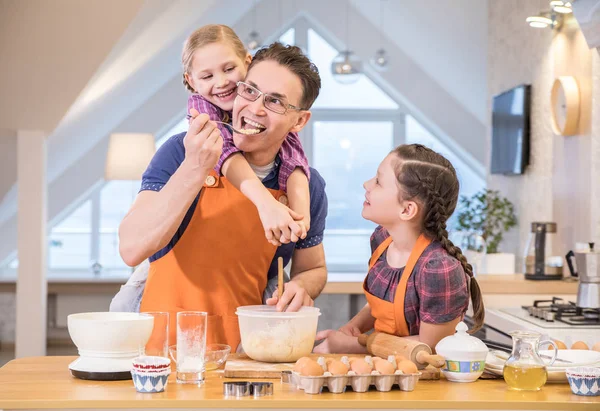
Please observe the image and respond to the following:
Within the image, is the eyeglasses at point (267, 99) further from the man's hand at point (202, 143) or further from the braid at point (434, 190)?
the braid at point (434, 190)

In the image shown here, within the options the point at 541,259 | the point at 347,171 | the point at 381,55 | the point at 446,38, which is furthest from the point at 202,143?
the point at 347,171

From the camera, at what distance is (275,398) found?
4.73 ft

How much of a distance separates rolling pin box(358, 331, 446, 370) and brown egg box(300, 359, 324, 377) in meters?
0.24

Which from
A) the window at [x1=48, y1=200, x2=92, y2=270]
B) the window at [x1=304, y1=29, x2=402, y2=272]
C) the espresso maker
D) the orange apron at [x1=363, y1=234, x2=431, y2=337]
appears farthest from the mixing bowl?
the window at [x1=304, y1=29, x2=402, y2=272]

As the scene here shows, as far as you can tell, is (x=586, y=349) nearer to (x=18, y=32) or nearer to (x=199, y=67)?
(x=199, y=67)

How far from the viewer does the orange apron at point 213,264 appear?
1.86 m

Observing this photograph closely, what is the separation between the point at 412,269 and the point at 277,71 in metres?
0.53

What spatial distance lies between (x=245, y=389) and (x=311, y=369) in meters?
0.12

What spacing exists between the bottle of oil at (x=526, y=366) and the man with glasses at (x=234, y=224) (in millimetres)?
462

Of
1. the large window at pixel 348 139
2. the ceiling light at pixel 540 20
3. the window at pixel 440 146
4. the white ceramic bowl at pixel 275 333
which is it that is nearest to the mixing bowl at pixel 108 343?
the white ceramic bowl at pixel 275 333

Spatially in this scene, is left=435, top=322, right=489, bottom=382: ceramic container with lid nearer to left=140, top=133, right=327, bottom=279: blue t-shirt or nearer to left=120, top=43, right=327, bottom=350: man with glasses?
left=120, top=43, right=327, bottom=350: man with glasses

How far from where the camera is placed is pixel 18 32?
389 centimetres

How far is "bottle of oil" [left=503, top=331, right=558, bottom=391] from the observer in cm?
153

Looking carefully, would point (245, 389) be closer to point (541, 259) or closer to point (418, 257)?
point (418, 257)
